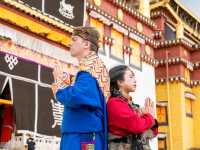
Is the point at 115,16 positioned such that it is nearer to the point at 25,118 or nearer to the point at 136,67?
the point at 136,67

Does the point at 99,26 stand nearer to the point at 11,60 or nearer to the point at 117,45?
the point at 117,45

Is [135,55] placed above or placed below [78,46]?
above

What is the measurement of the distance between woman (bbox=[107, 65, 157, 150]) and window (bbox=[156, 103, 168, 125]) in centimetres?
1180

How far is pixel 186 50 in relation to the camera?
51.2ft

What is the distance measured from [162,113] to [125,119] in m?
12.2

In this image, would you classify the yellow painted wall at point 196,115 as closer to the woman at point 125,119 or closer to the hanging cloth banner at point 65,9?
the hanging cloth banner at point 65,9

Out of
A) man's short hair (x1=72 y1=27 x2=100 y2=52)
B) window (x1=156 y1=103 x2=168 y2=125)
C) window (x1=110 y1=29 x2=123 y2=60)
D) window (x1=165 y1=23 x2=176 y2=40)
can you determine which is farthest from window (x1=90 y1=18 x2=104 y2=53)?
man's short hair (x1=72 y1=27 x2=100 y2=52)

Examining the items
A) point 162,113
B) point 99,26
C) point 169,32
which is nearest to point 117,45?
point 99,26

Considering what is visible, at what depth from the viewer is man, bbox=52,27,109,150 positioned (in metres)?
2.48

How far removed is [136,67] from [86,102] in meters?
9.64

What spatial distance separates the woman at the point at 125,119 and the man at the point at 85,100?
7cm

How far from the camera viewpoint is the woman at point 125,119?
8.60 feet

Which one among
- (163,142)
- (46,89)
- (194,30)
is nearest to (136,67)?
(163,142)

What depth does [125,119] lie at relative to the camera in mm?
2600
